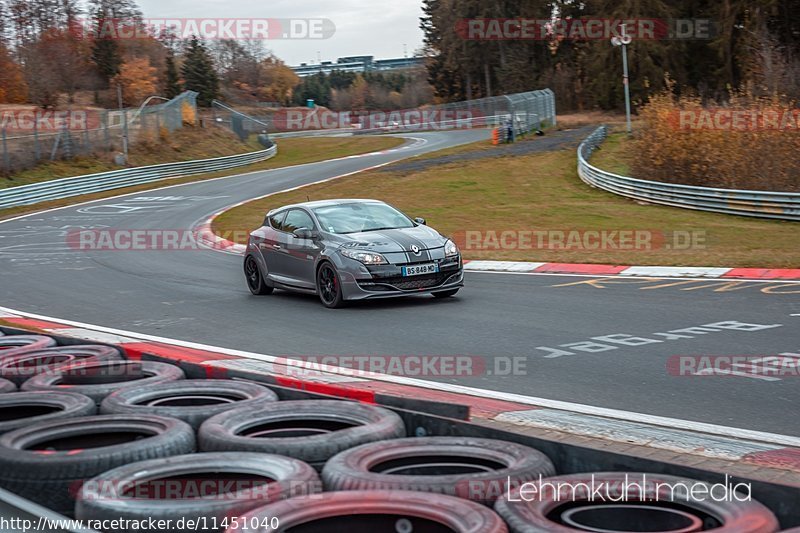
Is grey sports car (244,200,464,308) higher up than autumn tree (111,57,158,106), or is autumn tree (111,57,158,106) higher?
autumn tree (111,57,158,106)

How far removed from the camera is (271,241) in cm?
1553

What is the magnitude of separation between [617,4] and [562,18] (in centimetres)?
1355

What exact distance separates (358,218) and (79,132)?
Answer: 38727mm

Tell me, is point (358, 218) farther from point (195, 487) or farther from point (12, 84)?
point (12, 84)

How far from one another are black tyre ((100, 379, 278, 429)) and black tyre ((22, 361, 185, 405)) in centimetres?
24

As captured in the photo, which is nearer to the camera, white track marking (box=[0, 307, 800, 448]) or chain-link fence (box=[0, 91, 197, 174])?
white track marking (box=[0, 307, 800, 448])

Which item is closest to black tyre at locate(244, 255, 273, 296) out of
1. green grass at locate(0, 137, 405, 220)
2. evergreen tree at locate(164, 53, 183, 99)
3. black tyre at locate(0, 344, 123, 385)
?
black tyre at locate(0, 344, 123, 385)

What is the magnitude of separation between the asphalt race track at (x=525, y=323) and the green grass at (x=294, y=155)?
2009 cm

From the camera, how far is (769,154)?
94.2 feet

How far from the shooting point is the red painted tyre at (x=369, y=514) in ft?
12.0

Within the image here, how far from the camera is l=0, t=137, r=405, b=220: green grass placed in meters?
41.4

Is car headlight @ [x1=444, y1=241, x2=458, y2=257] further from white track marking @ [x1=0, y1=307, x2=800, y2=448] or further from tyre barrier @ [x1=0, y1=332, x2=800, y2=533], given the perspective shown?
tyre barrier @ [x1=0, y1=332, x2=800, y2=533]

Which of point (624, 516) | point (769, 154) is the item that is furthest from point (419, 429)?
point (769, 154)

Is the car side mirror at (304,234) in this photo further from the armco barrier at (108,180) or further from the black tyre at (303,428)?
the armco barrier at (108,180)
